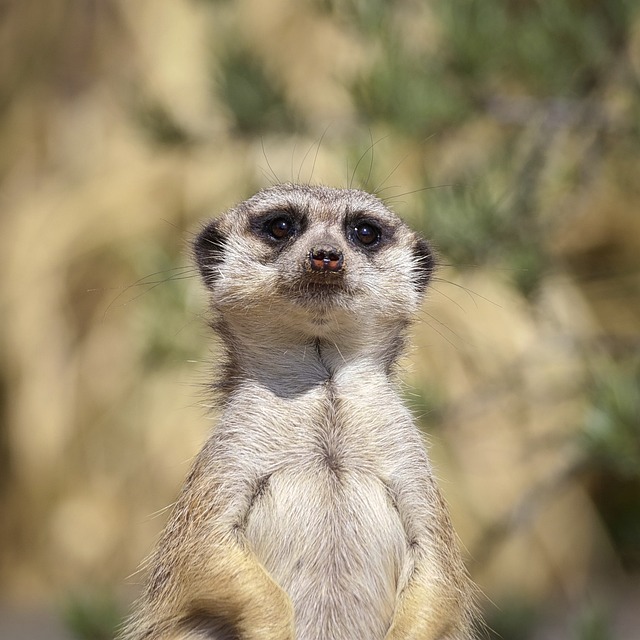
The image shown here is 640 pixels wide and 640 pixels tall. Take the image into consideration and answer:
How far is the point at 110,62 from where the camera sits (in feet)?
24.6

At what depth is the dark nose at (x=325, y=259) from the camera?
2340 millimetres

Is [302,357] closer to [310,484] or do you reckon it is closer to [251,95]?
[310,484]

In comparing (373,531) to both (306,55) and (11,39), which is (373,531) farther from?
(11,39)

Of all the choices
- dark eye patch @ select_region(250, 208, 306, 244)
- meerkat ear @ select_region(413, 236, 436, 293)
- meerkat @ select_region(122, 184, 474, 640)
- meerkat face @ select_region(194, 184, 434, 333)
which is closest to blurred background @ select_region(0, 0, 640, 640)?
meerkat ear @ select_region(413, 236, 436, 293)

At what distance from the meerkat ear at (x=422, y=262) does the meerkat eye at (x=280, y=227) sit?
324 mm

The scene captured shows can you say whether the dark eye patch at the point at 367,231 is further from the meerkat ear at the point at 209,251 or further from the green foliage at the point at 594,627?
the green foliage at the point at 594,627

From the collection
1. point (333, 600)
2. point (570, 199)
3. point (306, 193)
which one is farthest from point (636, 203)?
point (333, 600)

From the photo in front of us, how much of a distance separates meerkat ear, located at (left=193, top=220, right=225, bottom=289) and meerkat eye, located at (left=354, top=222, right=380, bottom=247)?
0.33 m

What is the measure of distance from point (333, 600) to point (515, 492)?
13.9 ft

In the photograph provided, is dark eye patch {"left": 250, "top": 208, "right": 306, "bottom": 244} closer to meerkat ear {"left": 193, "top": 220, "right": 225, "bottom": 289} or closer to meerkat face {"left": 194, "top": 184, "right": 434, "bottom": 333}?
meerkat face {"left": 194, "top": 184, "right": 434, "bottom": 333}

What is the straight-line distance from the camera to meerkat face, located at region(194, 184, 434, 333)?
238 cm

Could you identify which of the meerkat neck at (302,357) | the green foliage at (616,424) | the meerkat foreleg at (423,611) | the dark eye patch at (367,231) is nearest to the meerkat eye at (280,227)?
the dark eye patch at (367,231)

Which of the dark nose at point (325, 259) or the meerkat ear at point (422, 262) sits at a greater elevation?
the dark nose at point (325, 259)

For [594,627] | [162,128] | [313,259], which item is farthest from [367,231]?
[162,128]
